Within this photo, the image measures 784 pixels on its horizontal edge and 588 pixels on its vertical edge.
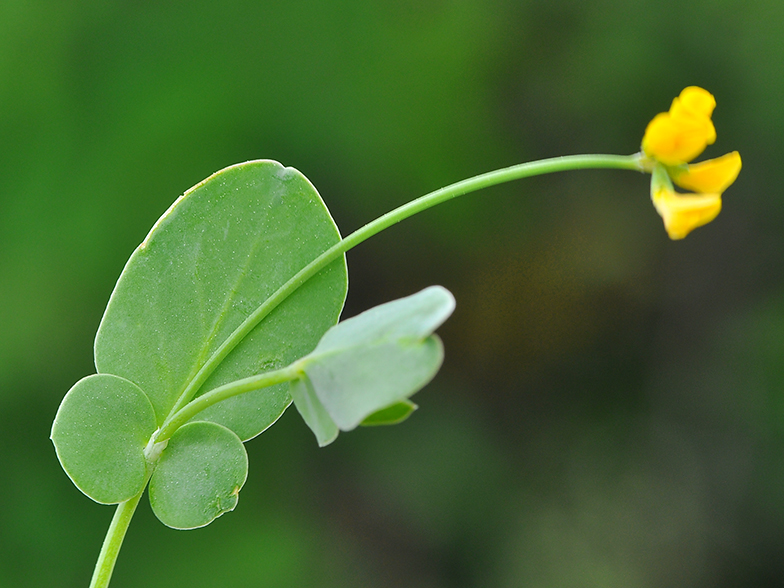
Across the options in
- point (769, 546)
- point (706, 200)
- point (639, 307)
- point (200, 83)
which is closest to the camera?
point (706, 200)

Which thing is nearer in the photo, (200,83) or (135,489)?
(135,489)

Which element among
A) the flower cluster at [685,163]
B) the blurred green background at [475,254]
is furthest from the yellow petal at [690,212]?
the blurred green background at [475,254]

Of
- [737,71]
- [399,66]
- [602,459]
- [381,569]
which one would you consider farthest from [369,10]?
[381,569]

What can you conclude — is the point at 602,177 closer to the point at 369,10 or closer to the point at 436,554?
the point at 369,10

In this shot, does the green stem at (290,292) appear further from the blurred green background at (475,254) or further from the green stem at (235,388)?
the blurred green background at (475,254)

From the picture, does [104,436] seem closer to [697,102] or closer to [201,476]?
[201,476]
